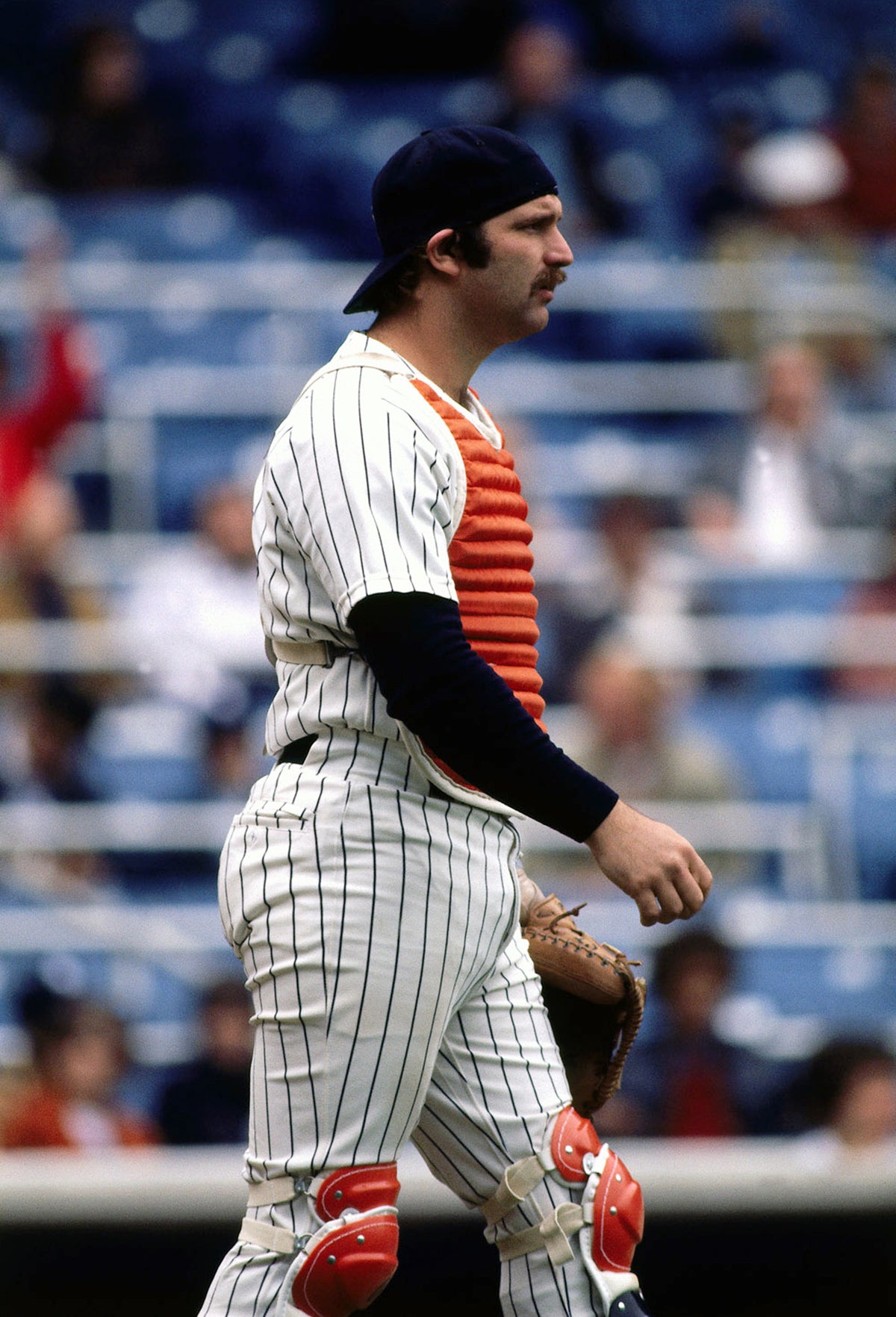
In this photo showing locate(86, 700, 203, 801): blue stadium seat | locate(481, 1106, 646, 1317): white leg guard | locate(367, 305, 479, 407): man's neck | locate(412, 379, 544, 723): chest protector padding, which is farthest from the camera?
locate(86, 700, 203, 801): blue stadium seat

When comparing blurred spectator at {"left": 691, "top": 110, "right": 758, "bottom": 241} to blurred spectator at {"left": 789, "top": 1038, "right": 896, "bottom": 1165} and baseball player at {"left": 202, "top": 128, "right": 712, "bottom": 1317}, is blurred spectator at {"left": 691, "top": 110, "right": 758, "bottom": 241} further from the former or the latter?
baseball player at {"left": 202, "top": 128, "right": 712, "bottom": 1317}

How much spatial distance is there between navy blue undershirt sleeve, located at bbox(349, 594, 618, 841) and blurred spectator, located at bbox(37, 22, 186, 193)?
24.6ft

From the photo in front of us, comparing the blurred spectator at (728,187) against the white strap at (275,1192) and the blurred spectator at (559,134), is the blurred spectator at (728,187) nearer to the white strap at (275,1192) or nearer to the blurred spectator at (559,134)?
the blurred spectator at (559,134)

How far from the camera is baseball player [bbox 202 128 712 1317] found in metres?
2.35

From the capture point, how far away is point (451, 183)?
2590 millimetres

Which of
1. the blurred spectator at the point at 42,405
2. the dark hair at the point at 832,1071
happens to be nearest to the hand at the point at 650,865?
the dark hair at the point at 832,1071

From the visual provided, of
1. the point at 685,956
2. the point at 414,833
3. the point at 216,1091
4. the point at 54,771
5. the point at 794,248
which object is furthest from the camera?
the point at 794,248

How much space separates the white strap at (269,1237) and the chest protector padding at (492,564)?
735 mm

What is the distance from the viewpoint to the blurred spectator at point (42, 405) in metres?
7.40

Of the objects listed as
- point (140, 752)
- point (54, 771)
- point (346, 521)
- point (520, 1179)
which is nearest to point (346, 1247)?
point (520, 1179)

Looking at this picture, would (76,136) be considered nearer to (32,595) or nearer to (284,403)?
(284,403)

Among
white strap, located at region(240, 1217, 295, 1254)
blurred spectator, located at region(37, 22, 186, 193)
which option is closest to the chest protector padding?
white strap, located at region(240, 1217, 295, 1254)

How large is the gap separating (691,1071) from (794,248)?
4523mm

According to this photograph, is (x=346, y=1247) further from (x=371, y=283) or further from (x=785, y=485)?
(x=785, y=485)
